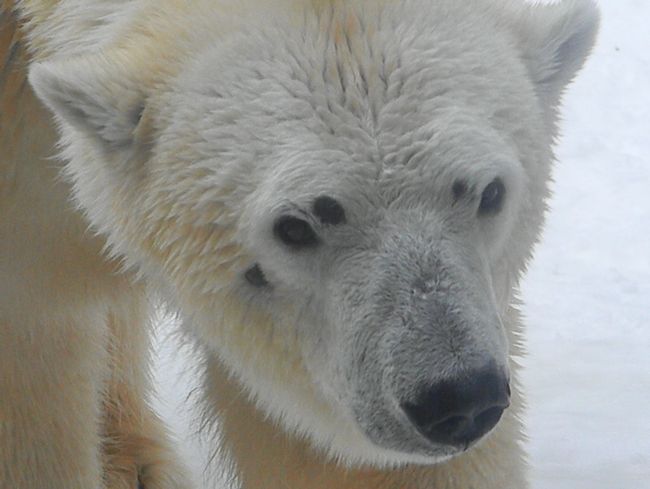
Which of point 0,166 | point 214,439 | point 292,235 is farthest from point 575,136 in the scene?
point 292,235

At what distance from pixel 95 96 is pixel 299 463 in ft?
2.82

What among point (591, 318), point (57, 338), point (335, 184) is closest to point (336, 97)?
point (335, 184)

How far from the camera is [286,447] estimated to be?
2691mm

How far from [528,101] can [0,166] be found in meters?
1.02

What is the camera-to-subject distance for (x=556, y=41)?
2.32 m

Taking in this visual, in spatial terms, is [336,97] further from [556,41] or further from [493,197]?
[556,41]

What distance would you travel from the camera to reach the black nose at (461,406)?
1910 millimetres

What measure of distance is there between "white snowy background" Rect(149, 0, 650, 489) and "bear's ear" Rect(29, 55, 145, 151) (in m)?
1.02

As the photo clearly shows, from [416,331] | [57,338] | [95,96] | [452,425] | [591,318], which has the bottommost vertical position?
[591,318]

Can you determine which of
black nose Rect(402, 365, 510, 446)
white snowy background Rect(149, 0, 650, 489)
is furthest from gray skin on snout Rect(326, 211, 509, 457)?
white snowy background Rect(149, 0, 650, 489)

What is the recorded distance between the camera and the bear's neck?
8.23 feet

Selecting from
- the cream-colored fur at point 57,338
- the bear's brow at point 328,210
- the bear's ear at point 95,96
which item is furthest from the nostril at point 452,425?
the cream-colored fur at point 57,338

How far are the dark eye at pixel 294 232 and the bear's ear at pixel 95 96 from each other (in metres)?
0.33

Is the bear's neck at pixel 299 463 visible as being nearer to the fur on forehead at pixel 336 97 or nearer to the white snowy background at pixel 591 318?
the white snowy background at pixel 591 318
